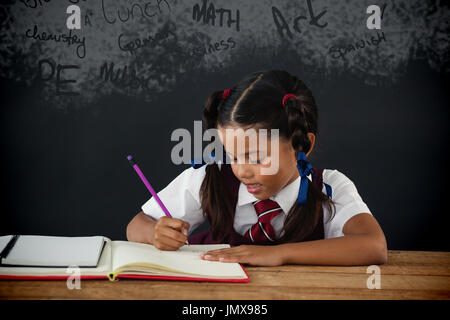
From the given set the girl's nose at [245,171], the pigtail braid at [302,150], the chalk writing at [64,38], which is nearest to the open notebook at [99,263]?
the girl's nose at [245,171]

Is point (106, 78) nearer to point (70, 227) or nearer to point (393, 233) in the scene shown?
point (70, 227)

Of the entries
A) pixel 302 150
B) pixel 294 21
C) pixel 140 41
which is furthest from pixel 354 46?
pixel 302 150

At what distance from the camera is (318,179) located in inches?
61.4

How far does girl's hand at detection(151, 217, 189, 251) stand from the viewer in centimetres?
124

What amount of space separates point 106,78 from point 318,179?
135 cm

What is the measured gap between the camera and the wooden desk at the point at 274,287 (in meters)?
0.87

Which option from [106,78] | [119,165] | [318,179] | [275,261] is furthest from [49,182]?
[275,261]

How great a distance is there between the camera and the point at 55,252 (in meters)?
1.06

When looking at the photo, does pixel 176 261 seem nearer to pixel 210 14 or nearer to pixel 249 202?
pixel 249 202

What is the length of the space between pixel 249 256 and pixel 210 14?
164 centimetres

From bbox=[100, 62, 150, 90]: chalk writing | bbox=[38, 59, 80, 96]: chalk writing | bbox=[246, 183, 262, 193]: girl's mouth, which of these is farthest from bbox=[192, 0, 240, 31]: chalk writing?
bbox=[246, 183, 262, 193]: girl's mouth

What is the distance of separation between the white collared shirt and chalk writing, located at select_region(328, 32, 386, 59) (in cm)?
107

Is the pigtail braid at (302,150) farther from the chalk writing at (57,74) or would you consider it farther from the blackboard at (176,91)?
the chalk writing at (57,74)
